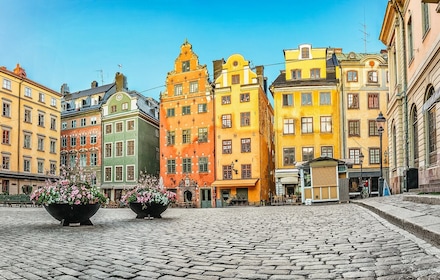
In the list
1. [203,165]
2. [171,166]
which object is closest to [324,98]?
[203,165]

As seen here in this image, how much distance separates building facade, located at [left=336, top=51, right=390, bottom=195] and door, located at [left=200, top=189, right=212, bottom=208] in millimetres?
13569

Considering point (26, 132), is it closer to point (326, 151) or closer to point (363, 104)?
point (326, 151)

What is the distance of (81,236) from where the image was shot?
838 centimetres

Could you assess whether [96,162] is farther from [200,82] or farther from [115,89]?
[200,82]

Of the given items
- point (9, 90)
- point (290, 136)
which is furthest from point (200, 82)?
point (9, 90)

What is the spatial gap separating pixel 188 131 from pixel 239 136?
5.68 meters

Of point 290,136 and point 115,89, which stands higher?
point 115,89

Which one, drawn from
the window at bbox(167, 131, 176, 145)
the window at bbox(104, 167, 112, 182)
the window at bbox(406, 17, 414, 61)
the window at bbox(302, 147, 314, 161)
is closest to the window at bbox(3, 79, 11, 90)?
the window at bbox(104, 167, 112, 182)

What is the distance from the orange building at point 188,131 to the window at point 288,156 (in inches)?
283

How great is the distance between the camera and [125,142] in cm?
4938

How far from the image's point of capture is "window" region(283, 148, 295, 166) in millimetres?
42250

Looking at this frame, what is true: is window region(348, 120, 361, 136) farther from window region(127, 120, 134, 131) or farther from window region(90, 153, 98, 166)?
window region(90, 153, 98, 166)

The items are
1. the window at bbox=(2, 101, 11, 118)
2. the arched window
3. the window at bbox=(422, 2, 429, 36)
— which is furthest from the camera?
the window at bbox=(2, 101, 11, 118)

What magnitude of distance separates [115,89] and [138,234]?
167 feet
